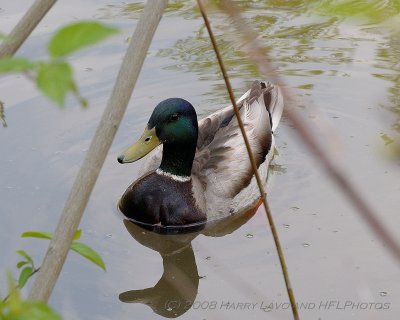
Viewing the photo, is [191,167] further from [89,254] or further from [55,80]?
[55,80]

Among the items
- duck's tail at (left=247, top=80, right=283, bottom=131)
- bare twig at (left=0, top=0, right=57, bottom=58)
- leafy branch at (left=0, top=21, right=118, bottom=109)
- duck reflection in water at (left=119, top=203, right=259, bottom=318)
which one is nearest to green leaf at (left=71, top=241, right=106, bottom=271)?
bare twig at (left=0, top=0, right=57, bottom=58)

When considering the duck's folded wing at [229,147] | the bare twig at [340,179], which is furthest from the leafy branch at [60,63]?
the duck's folded wing at [229,147]

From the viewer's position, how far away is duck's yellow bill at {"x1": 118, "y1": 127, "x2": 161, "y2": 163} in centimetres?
613

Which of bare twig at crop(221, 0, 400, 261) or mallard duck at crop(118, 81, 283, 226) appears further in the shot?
mallard duck at crop(118, 81, 283, 226)

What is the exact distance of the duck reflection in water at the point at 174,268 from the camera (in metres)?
5.14

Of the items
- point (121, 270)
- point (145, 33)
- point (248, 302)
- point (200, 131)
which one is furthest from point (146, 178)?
point (145, 33)

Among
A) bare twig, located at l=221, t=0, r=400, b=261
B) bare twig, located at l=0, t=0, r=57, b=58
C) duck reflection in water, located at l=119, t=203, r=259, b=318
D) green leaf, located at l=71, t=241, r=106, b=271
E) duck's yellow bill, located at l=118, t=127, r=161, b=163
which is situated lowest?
duck reflection in water, located at l=119, t=203, r=259, b=318

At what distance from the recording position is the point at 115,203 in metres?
6.48

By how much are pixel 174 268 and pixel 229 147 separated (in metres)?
1.29

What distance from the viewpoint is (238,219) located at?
6.36 m

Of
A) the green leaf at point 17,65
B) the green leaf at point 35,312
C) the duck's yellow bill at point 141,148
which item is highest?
the green leaf at point 17,65

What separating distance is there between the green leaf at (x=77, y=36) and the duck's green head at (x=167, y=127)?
16.7 ft

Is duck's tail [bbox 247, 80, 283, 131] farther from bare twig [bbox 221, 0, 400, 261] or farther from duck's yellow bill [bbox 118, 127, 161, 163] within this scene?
bare twig [bbox 221, 0, 400, 261]

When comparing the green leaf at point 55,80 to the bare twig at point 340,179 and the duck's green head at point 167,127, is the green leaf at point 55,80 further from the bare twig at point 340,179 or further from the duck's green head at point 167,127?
the duck's green head at point 167,127
